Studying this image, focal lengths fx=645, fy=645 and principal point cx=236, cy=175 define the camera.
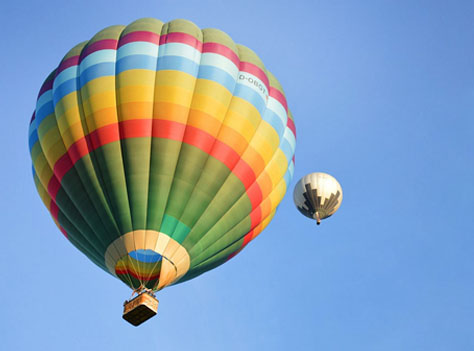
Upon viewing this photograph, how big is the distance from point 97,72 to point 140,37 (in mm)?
1590

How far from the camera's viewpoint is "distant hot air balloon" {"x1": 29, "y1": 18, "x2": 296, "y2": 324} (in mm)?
16375

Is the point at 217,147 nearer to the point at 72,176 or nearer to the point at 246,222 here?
the point at 246,222

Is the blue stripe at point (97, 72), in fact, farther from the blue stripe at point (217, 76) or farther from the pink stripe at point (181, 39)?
the blue stripe at point (217, 76)

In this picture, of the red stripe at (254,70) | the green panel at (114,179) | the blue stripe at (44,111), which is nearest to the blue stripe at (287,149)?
the red stripe at (254,70)

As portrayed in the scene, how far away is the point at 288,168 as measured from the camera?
20.0 m

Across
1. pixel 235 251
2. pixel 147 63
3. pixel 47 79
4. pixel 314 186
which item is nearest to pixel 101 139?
pixel 147 63

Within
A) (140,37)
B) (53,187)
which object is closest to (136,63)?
(140,37)

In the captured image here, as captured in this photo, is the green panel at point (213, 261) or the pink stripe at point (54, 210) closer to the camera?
the green panel at point (213, 261)

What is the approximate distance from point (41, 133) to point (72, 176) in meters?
1.88

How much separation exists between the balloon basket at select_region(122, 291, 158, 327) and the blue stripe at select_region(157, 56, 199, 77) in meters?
5.95

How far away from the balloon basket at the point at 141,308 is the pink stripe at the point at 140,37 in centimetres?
691

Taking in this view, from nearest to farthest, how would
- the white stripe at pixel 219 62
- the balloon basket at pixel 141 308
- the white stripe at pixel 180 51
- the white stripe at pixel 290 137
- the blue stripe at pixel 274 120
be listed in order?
the balloon basket at pixel 141 308 < the white stripe at pixel 180 51 < the white stripe at pixel 219 62 < the blue stripe at pixel 274 120 < the white stripe at pixel 290 137

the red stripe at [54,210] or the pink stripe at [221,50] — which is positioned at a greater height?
the pink stripe at [221,50]

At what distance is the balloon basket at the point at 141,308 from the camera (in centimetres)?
1565
